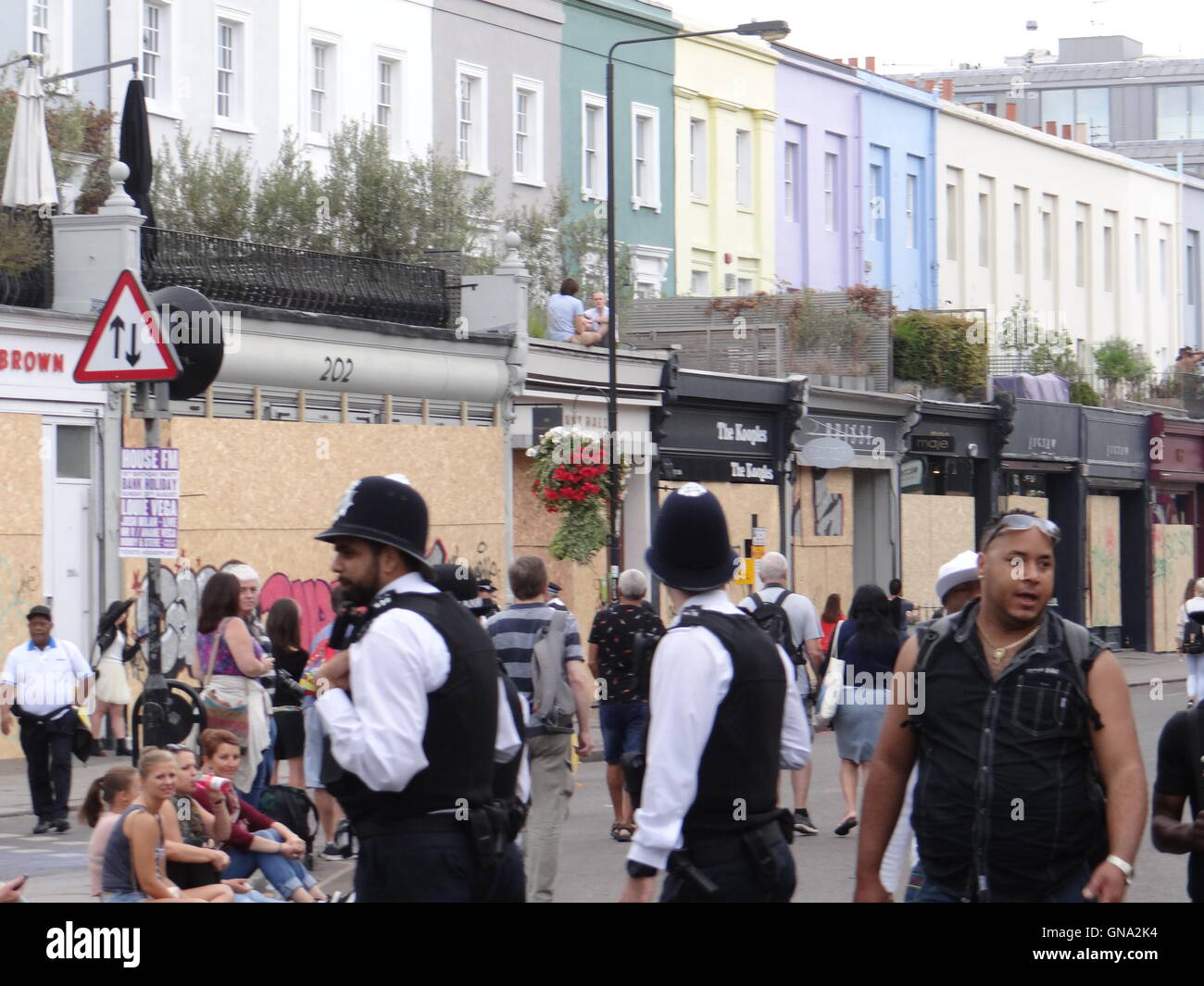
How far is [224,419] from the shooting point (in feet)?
75.9

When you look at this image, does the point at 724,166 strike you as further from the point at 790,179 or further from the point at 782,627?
the point at 782,627

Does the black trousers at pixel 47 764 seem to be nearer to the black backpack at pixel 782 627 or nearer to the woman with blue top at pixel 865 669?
the black backpack at pixel 782 627

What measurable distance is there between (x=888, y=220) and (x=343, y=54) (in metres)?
17.3

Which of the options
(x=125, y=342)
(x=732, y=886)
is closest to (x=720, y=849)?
(x=732, y=886)

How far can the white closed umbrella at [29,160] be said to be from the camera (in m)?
20.5

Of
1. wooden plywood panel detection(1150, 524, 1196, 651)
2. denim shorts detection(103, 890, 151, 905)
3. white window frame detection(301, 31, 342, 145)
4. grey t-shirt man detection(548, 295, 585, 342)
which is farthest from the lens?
wooden plywood panel detection(1150, 524, 1196, 651)

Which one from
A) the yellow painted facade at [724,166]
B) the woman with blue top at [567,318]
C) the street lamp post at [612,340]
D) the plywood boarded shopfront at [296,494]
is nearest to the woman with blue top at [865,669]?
the plywood boarded shopfront at [296,494]

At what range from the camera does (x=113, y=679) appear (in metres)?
20.5

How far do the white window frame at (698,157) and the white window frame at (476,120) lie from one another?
6202mm

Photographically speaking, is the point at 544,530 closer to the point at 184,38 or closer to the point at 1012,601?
the point at 184,38

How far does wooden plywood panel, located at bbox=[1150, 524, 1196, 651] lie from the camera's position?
46406mm

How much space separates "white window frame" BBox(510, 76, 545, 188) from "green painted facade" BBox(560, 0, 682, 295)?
0.56 meters

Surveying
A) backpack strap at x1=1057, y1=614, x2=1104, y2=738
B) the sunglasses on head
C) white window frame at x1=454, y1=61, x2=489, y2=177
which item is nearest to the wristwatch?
backpack strap at x1=1057, y1=614, x2=1104, y2=738

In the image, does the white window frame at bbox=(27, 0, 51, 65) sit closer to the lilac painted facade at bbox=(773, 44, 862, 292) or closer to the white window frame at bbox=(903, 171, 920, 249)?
the lilac painted facade at bbox=(773, 44, 862, 292)
